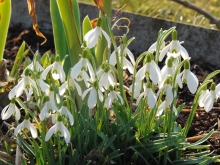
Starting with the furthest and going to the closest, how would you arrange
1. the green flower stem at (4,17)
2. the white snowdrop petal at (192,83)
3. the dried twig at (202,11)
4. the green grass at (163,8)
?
the green grass at (163,8) → the dried twig at (202,11) → the green flower stem at (4,17) → the white snowdrop petal at (192,83)

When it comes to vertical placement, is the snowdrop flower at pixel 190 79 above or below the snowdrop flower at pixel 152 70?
below

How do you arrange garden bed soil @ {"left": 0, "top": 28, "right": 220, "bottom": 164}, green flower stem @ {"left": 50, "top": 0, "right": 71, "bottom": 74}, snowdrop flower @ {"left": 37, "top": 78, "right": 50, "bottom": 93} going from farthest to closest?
green flower stem @ {"left": 50, "top": 0, "right": 71, "bottom": 74}, garden bed soil @ {"left": 0, "top": 28, "right": 220, "bottom": 164}, snowdrop flower @ {"left": 37, "top": 78, "right": 50, "bottom": 93}

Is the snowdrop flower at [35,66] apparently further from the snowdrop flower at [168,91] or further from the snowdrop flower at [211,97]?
the snowdrop flower at [211,97]

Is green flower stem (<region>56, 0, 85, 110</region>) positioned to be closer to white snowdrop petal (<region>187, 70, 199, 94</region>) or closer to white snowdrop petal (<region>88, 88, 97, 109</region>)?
white snowdrop petal (<region>88, 88, 97, 109</region>)

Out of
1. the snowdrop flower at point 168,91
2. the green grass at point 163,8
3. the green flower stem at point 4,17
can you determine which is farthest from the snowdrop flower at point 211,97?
the green grass at point 163,8

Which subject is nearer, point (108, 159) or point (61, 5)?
point (108, 159)

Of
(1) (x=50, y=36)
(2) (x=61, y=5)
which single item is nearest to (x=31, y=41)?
(1) (x=50, y=36)

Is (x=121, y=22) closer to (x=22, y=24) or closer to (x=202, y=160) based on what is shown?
(x=22, y=24)

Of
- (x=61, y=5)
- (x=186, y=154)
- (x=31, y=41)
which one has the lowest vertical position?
(x=186, y=154)

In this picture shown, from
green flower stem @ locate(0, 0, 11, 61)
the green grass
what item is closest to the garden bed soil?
green flower stem @ locate(0, 0, 11, 61)
